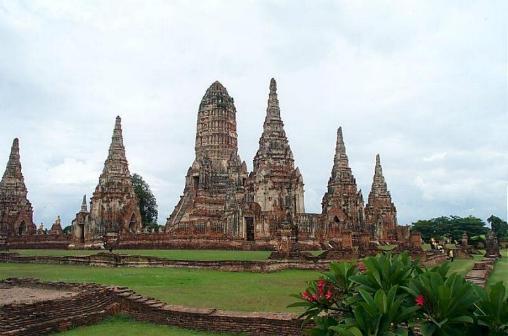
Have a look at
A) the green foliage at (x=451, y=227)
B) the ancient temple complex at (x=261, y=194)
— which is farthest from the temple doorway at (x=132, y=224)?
the green foliage at (x=451, y=227)

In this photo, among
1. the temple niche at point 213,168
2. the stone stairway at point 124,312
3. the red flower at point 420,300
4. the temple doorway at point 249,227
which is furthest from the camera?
the temple niche at point 213,168

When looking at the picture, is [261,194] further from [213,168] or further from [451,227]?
[451,227]

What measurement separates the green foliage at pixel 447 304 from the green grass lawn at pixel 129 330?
5.98 metres

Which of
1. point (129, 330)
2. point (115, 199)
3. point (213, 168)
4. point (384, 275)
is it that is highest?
point (213, 168)

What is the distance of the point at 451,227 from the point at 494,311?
A: 7350 centimetres

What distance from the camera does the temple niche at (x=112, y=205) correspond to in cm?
4034

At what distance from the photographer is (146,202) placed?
2618 inches

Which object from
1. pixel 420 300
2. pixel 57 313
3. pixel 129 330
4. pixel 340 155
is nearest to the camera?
pixel 420 300

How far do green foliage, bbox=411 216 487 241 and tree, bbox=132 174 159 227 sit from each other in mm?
40171

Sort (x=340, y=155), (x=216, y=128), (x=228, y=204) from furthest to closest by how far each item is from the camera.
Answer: (x=216, y=128) → (x=340, y=155) → (x=228, y=204)

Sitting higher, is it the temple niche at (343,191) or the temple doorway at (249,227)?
the temple niche at (343,191)

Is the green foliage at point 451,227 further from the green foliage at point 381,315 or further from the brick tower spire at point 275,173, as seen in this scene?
the green foliage at point 381,315

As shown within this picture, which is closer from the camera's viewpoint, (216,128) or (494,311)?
(494,311)

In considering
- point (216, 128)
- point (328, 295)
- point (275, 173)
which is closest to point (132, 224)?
point (216, 128)
